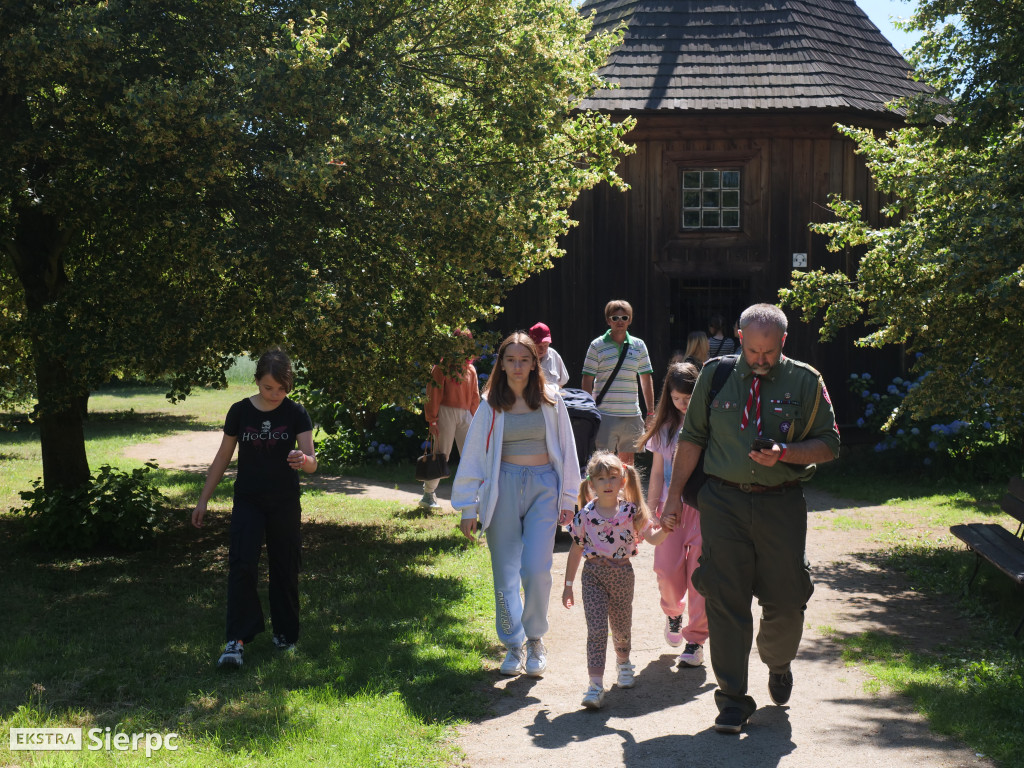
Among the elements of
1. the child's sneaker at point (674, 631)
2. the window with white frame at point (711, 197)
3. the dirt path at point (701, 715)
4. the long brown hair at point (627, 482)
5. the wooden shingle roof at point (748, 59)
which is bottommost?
the dirt path at point (701, 715)

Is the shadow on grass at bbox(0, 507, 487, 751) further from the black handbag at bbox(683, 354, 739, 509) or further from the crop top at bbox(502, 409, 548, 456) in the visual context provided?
the black handbag at bbox(683, 354, 739, 509)

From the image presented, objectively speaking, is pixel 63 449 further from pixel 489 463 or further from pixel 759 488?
pixel 759 488

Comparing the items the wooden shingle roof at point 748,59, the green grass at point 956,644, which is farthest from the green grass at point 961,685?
the wooden shingle roof at point 748,59

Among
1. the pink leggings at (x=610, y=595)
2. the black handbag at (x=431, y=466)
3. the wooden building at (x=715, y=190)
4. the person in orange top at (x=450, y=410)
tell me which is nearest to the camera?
the pink leggings at (x=610, y=595)

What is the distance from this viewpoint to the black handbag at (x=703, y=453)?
5.21 meters

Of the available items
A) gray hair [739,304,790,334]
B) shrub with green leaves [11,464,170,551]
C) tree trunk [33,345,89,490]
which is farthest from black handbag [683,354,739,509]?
tree trunk [33,345,89,490]

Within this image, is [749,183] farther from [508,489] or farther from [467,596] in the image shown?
[508,489]

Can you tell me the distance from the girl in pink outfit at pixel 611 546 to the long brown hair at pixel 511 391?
20.3 inches

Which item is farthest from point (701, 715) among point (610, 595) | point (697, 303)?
point (697, 303)

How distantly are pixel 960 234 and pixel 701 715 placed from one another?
12.6 ft

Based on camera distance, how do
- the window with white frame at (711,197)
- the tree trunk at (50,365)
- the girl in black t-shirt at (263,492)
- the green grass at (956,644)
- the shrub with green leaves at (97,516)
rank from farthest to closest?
the window with white frame at (711,197), the shrub with green leaves at (97,516), the tree trunk at (50,365), the girl in black t-shirt at (263,492), the green grass at (956,644)

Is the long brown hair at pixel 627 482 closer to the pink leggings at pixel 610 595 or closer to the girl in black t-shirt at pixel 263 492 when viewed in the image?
the pink leggings at pixel 610 595

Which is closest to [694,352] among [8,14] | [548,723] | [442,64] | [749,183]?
[442,64]

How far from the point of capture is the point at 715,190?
628 inches
